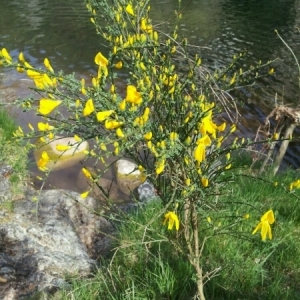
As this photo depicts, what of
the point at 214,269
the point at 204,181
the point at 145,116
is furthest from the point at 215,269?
the point at 145,116

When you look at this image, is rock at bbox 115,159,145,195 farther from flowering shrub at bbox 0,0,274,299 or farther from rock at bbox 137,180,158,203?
flowering shrub at bbox 0,0,274,299

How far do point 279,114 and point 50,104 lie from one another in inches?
125

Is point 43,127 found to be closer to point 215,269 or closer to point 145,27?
point 145,27

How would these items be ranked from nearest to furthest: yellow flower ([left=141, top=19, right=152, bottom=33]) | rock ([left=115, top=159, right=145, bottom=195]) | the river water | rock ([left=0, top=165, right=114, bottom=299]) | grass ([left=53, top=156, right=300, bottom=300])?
yellow flower ([left=141, top=19, right=152, bottom=33]), grass ([left=53, top=156, right=300, bottom=300]), rock ([left=0, top=165, right=114, bottom=299]), rock ([left=115, top=159, right=145, bottom=195]), the river water

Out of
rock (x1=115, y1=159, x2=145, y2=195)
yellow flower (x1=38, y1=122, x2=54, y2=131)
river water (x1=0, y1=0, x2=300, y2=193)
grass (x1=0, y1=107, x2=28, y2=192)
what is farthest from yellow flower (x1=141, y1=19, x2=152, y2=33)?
river water (x1=0, y1=0, x2=300, y2=193)

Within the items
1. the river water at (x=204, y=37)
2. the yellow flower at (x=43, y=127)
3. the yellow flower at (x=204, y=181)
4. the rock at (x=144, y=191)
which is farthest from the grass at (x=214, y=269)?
the river water at (x=204, y=37)

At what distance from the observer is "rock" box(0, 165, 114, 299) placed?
328 cm

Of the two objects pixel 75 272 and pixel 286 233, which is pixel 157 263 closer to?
pixel 75 272

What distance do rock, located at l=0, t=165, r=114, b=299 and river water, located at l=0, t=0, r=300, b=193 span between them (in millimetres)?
3318

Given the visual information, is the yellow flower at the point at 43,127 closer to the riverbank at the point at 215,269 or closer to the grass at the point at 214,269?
the riverbank at the point at 215,269

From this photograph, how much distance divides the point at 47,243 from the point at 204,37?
416 inches

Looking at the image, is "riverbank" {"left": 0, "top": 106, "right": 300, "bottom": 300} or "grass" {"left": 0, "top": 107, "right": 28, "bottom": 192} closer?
"riverbank" {"left": 0, "top": 106, "right": 300, "bottom": 300}

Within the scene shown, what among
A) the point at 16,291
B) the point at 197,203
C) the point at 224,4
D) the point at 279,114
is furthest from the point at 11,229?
the point at 224,4

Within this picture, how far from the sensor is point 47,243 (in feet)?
12.2
